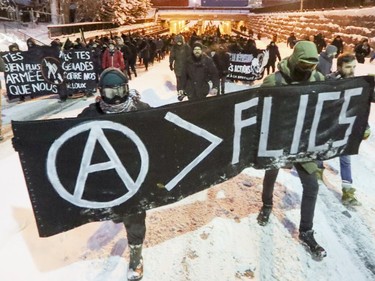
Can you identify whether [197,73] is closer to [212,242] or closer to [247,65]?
[212,242]

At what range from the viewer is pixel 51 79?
9.67 metres

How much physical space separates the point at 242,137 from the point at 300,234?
4.18 feet

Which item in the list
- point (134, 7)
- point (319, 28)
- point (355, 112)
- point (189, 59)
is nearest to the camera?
point (355, 112)

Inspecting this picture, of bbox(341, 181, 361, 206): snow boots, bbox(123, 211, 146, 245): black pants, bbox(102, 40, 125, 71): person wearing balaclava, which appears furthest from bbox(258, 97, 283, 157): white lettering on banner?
bbox(102, 40, 125, 71): person wearing balaclava

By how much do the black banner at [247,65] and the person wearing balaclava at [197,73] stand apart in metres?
4.92

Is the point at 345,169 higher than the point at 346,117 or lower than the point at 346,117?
lower

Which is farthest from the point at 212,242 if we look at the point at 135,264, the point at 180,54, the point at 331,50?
the point at 180,54

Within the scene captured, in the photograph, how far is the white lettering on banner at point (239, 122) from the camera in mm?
2916

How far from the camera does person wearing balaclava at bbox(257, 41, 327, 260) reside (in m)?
2.99

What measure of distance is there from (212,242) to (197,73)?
4.08 meters

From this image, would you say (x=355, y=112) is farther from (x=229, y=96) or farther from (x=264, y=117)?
(x=229, y=96)

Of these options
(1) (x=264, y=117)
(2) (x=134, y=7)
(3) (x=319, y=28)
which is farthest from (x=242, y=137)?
(2) (x=134, y=7)

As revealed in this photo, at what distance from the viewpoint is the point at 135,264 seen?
10.2ft

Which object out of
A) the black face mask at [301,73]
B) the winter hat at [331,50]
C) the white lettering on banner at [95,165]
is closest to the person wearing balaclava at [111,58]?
the winter hat at [331,50]
